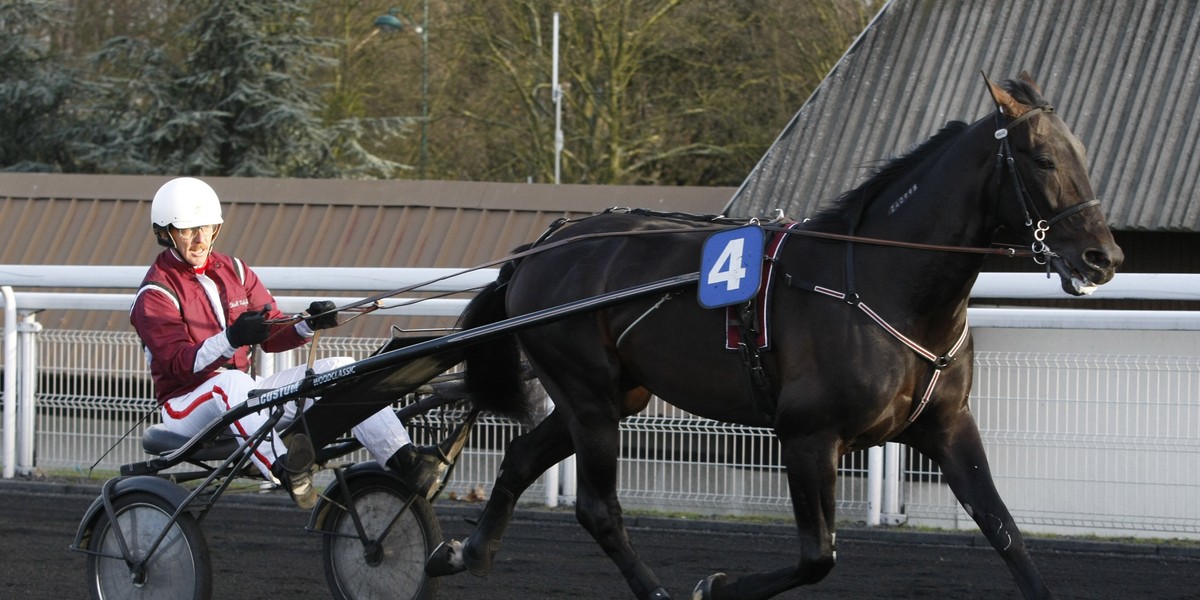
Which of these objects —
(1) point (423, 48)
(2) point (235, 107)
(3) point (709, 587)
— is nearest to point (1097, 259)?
(3) point (709, 587)

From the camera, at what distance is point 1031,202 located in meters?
3.89

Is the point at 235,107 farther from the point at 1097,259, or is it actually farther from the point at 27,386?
the point at 1097,259

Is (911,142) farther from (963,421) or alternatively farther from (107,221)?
(963,421)

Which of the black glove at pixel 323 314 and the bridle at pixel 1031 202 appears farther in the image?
the black glove at pixel 323 314

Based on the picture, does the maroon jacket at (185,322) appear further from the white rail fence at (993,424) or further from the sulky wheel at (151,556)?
the white rail fence at (993,424)

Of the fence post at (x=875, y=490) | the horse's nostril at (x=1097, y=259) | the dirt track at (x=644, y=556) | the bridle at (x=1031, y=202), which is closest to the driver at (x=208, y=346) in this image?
the dirt track at (x=644, y=556)

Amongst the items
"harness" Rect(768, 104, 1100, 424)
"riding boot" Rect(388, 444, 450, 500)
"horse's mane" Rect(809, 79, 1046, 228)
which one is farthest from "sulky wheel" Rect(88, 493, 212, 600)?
"horse's mane" Rect(809, 79, 1046, 228)

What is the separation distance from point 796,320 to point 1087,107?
26.2ft

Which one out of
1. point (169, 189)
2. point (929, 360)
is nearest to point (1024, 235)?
point (929, 360)

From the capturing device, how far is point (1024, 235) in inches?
155

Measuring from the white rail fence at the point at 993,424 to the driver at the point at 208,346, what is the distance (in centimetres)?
142

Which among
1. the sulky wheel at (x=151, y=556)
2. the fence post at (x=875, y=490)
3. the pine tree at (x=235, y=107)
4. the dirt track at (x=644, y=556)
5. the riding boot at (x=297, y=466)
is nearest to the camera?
the riding boot at (x=297, y=466)

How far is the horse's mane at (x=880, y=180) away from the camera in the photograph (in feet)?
14.0

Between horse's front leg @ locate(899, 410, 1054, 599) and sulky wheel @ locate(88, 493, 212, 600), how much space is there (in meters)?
2.39
